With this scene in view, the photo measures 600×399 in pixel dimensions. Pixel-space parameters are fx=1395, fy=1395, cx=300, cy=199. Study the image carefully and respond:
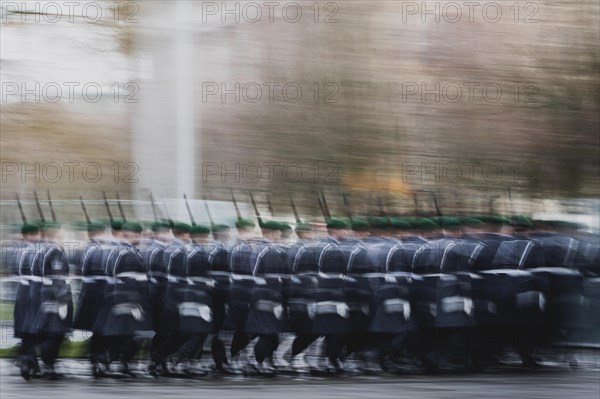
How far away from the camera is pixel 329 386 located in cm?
1084

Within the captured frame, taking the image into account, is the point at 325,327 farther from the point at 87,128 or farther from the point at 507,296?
the point at 87,128

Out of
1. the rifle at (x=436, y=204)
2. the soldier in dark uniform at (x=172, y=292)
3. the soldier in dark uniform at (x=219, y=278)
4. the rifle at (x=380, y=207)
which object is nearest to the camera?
the soldier in dark uniform at (x=172, y=292)

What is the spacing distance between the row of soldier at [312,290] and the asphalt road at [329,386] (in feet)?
1.06

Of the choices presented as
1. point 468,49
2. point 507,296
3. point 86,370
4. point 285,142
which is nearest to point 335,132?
point 285,142

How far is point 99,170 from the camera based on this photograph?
1490 cm

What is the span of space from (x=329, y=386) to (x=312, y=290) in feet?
3.44

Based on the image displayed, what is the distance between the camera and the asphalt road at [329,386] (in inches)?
397

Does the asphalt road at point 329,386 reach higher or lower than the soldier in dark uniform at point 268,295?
lower

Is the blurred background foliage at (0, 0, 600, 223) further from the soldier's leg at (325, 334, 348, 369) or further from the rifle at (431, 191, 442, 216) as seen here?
the soldier's leg at (325, 334, 348, 369)

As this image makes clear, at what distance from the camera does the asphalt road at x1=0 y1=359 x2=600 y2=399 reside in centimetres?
1009

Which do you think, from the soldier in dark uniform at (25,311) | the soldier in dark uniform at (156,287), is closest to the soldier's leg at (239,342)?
the soldier in dark uniform at (156,287)

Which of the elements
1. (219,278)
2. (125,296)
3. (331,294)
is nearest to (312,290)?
(331,294)

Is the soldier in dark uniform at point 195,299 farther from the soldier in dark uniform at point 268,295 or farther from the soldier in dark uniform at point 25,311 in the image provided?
Answer: the soldier in dark uniform at point 25,311

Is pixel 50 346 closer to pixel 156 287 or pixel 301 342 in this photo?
pixel 156 287
